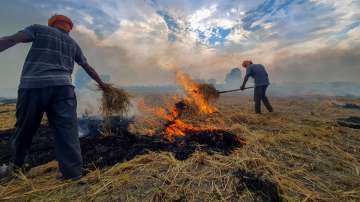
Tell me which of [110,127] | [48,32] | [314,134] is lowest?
[314,134]

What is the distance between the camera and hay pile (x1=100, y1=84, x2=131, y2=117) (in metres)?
4.69

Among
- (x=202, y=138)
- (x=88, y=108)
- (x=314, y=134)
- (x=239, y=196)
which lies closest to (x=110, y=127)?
(x=202, y=138)

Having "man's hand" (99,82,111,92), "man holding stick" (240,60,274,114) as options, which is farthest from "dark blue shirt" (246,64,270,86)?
"man's hand" (99,82,111,92)

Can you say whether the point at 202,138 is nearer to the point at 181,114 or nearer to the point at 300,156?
the point at 300,156

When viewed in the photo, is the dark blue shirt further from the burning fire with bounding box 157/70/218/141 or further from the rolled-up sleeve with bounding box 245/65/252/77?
the burning fire with bounding box 157/70/218/141

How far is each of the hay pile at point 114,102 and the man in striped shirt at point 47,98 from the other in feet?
5.72

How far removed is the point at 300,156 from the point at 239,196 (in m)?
1.94

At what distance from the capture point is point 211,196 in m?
2.11

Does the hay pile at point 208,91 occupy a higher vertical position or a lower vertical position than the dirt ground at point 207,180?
higher

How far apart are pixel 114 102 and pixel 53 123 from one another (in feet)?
6.50

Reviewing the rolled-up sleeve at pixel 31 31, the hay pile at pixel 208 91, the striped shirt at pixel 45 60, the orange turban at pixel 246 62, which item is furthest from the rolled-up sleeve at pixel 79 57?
the orange turban at pixel 246 62

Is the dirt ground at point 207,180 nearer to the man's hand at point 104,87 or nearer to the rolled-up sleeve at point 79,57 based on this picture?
the man's hand at point 104,87

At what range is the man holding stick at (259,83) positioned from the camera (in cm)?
962

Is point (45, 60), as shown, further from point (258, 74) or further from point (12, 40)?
point (258, 74)
